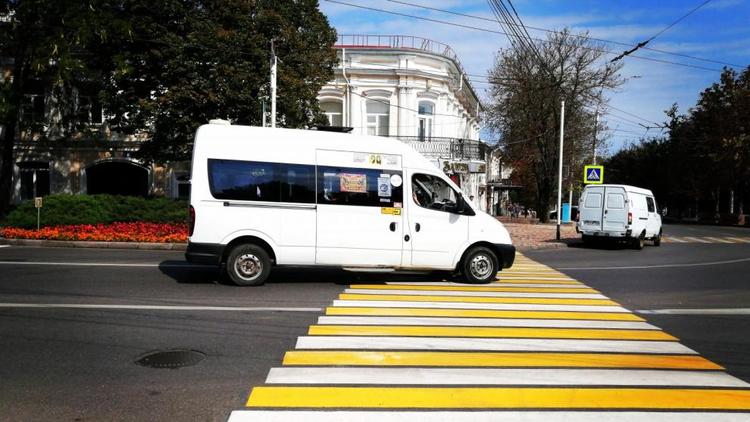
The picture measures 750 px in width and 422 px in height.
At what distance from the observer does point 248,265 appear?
1007 centimetres

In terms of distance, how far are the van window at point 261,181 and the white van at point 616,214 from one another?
14143mm

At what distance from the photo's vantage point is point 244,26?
20453mm

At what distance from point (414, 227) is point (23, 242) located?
1342cm

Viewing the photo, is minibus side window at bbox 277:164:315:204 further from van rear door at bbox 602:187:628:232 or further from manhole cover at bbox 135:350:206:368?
van rear door at bbox 602:187:628:232

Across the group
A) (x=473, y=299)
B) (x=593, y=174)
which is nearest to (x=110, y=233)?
(x=473, y=299)

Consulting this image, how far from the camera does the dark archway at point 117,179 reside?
101ft

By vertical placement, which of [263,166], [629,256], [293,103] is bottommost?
[629,256]

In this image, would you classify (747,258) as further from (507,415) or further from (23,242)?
(23,242)

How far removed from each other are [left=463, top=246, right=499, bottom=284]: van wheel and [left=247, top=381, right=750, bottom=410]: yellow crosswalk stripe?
229 inches

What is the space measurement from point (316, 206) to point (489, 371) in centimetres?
549

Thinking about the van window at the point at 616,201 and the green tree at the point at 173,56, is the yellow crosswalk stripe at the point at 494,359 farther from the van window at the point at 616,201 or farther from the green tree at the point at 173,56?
the green tree at the point at 173,56

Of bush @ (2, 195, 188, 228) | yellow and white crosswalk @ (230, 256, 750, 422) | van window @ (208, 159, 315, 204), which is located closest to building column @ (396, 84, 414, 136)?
bush @ (2, 195, 188, 228)

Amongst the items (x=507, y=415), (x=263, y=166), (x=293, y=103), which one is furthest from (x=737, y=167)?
(x=507, y=415)

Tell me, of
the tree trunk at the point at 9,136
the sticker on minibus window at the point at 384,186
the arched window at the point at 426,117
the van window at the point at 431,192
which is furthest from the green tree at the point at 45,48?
the arched window at the point at 426,117
